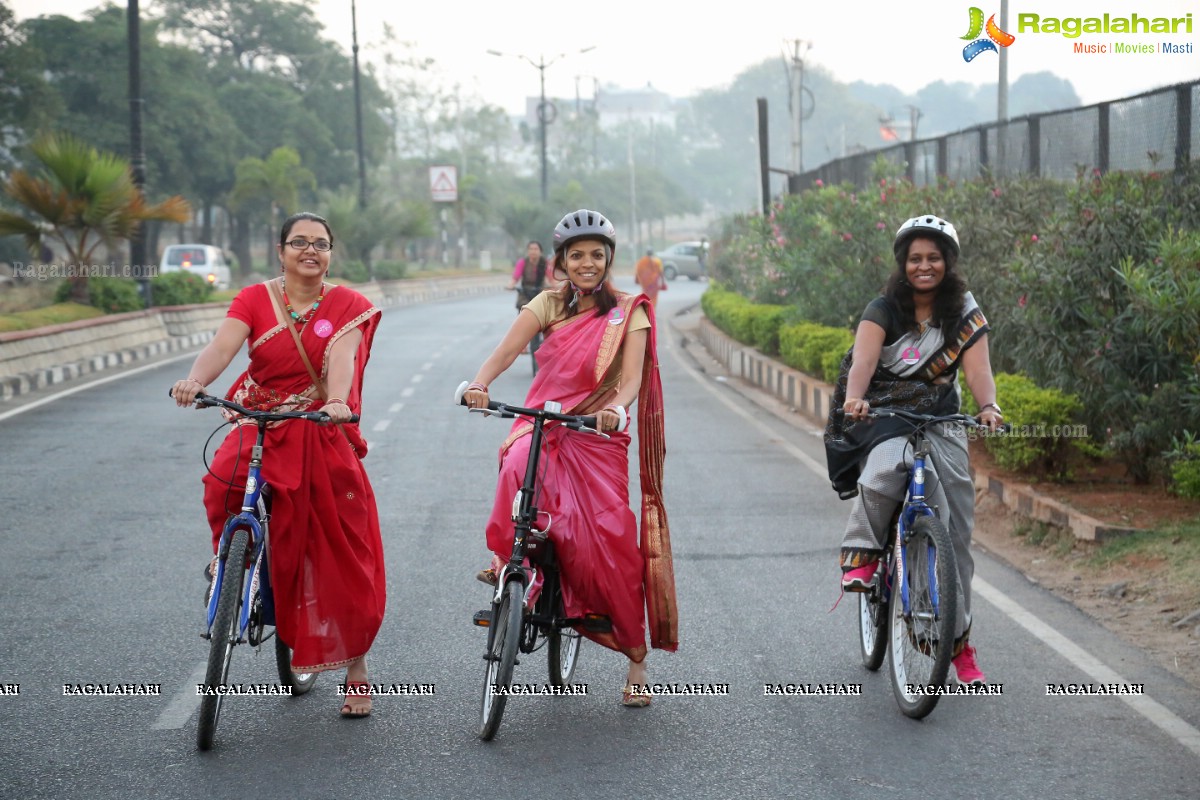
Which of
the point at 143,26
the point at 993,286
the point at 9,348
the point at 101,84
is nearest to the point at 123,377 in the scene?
the point at 9,348

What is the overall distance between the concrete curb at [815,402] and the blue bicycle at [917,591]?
277cm

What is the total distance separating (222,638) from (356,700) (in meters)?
0.71

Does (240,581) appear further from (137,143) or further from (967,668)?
(137,143)

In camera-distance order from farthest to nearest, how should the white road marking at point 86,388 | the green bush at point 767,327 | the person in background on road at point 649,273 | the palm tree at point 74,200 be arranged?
the person in background on road at point 649,273 < the palm tree at point 74,200 < the green bush at point 767,327 < the white road marking at point 86,388

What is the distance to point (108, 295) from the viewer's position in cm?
2402

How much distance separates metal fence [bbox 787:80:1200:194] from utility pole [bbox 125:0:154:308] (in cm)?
1146

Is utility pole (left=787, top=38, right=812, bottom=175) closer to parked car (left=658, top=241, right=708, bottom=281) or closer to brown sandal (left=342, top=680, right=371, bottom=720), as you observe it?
parked car (left=658, top=241, right=708, bottom=281)

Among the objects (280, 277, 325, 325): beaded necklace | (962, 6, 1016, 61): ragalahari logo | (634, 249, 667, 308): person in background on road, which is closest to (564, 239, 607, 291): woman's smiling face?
(280, 277, 325, 325): beaded necklace

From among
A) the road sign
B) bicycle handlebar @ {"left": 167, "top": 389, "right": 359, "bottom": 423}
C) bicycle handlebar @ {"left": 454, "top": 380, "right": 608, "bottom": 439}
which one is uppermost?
the road sign

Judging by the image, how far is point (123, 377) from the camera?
19609 mm

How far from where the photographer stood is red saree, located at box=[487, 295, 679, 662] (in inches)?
211

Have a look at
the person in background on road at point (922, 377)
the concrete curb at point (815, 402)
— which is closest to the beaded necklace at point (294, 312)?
the person in background on road at point (922, 377)

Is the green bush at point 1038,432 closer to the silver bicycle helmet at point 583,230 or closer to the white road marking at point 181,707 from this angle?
the silver bicycle helmet at point 583,230

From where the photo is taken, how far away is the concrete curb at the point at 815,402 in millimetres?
8391
